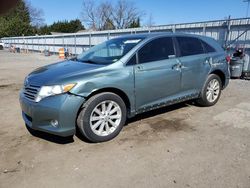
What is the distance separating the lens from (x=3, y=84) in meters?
9.12

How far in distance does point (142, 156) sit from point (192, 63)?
2466 millimetres

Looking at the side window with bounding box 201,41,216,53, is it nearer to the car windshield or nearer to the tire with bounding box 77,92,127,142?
the car windshield

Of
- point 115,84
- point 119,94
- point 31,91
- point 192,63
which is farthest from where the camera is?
point 192,63

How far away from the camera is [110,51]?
4.70m

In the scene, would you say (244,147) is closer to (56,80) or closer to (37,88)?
(56,80)

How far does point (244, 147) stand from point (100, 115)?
2.26 metres

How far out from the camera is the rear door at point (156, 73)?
13.9 ft

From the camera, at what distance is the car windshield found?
4.26 m

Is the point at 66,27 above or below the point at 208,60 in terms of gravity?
above

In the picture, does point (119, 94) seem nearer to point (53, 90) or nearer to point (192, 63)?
point (53, 90)

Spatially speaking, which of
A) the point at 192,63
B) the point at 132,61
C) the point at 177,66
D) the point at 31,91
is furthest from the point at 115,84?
the point at 192,63

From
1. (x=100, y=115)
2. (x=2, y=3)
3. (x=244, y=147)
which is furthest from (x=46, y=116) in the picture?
(x=244, y=147)

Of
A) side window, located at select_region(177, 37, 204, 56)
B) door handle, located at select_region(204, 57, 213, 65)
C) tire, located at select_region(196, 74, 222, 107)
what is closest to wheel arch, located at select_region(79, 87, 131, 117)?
side window, located at select_region(177, 37, 204, 56)

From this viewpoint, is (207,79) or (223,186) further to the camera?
(207,79)
